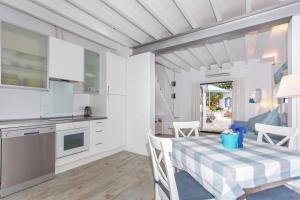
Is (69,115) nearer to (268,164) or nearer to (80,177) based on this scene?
(80,177)

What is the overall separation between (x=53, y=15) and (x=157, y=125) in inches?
183

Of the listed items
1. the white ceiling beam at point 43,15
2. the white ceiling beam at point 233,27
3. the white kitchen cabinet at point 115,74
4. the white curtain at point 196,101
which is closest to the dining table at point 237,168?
the white ceiling beam at point 233,27

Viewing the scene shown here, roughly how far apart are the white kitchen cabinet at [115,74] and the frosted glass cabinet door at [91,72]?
0.81 ft

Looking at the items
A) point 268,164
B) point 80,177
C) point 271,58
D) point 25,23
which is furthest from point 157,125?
point 268,164

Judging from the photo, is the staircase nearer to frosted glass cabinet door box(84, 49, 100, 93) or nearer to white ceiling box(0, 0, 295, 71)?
frosted glass cabinet door box(84, 49, 100, 93)

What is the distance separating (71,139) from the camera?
2.77 meters

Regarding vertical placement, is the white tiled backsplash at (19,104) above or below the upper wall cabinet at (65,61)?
below

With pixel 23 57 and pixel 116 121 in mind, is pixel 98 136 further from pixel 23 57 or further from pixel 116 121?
pixel 23 57

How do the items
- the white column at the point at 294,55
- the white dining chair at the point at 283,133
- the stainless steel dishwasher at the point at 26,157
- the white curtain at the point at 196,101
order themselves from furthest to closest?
the white curtain at the point at 196,101 → the white column at the point at 294,55 → the stainless steel dishwasher at the point at 26,157 → the white dining chair at the point at 283,133

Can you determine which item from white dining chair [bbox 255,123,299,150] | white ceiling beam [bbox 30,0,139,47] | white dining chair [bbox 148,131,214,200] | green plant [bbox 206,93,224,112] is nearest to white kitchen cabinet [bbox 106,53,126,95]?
white ceiling beam [bbox 30,0,139,47]

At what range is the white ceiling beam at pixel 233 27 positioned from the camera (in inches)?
85.8

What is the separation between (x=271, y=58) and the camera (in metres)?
5.07

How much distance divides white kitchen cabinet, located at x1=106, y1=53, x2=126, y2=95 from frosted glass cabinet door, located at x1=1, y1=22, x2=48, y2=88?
49.0 inches

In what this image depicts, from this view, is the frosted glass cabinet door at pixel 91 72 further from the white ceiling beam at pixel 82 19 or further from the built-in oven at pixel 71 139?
the built-in oven at pixel 71 139
